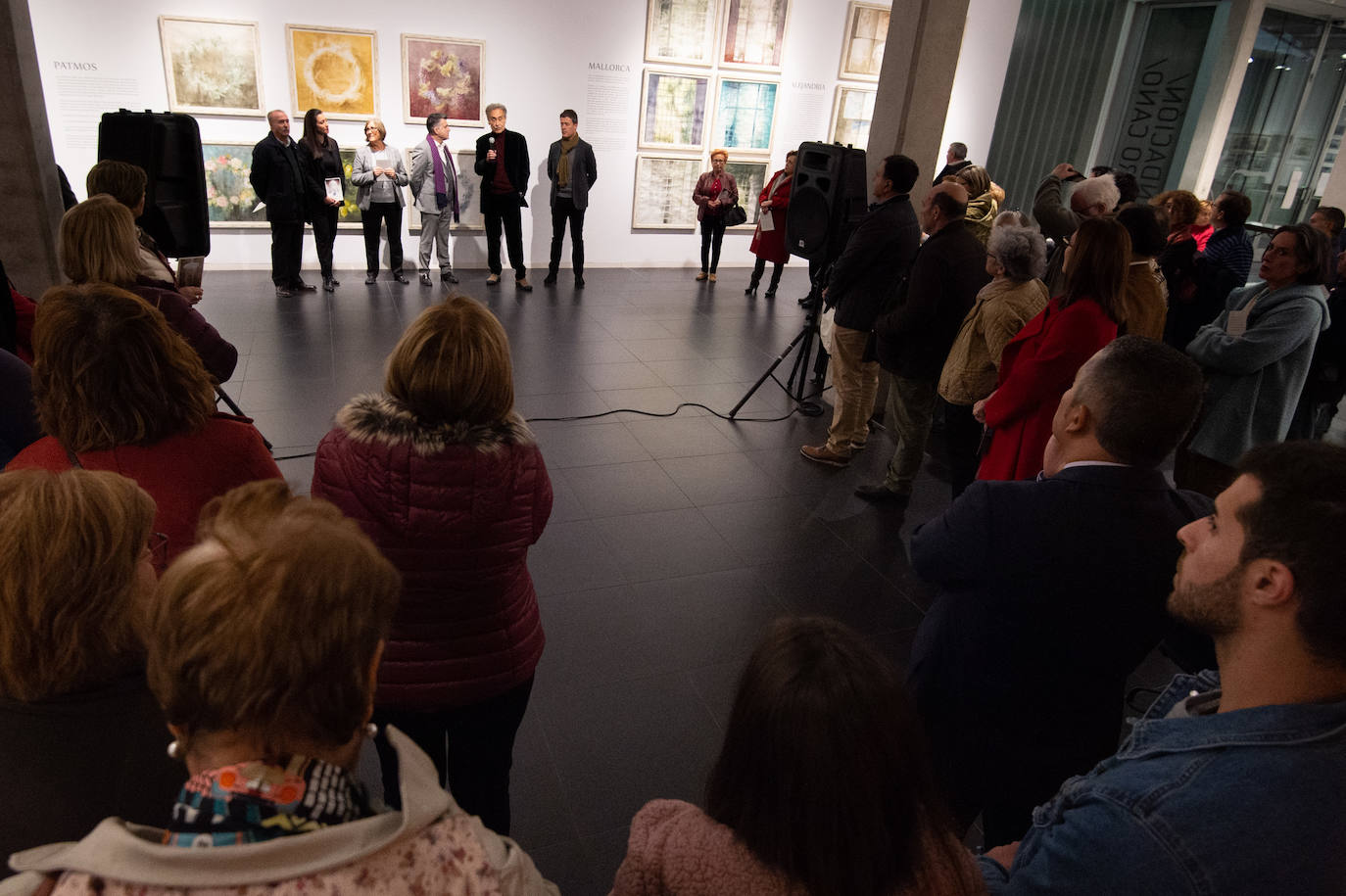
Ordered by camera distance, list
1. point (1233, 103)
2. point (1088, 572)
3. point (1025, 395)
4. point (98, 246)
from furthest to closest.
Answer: point (1233, 103) → point (1025, 395) → point (98, 246) → point (1088, 572)

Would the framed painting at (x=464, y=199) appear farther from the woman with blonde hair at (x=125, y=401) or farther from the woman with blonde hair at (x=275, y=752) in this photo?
the woman with blonde hair at (x=275, y=752)

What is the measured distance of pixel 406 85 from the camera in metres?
8.94

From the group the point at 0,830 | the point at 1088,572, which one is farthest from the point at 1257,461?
the point at 0,830

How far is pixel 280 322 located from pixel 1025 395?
6397mm

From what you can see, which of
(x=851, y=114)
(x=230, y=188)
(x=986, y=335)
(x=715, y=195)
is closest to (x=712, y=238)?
(x=715, y=195)

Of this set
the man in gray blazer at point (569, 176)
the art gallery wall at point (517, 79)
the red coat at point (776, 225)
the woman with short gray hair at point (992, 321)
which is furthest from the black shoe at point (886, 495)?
the art gallery wall at point (517, 79)

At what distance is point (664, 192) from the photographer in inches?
418

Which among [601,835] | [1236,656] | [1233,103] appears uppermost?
[1233,103]

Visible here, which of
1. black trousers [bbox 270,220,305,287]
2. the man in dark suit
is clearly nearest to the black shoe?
the man in dark suit

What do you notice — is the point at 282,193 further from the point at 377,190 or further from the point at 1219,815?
the point at 1219,815

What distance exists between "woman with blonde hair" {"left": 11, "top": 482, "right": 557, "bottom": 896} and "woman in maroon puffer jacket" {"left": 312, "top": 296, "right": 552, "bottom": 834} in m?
0.72

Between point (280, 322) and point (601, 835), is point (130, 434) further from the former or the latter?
point (280, 322)

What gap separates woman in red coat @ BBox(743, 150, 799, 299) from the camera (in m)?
7.98

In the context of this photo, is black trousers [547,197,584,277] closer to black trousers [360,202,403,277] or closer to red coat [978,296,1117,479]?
black trousers [360,202,403,277]
